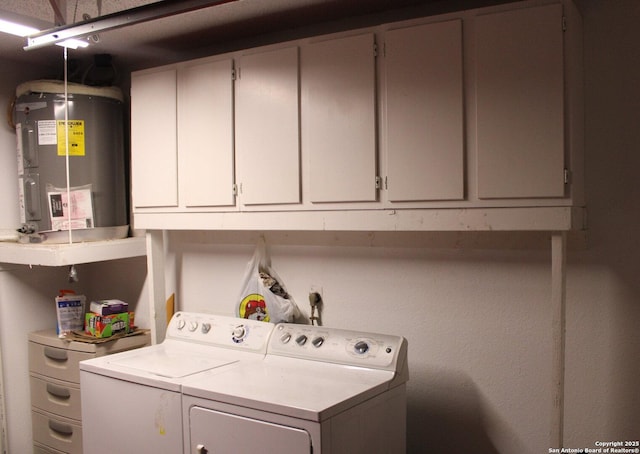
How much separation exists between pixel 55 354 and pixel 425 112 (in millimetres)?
2309

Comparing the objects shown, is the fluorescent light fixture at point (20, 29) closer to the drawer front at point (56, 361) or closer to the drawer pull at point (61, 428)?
the drawer front at point (56, 361)

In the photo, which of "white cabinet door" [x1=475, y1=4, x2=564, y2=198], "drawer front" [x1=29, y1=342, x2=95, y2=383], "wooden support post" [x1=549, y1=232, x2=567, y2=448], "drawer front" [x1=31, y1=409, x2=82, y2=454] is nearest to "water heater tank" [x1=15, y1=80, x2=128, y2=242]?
"drawer front" [x1=29, y1=342, x2=95, y2=383]

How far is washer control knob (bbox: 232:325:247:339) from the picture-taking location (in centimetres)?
254

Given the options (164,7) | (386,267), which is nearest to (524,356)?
(386,267)

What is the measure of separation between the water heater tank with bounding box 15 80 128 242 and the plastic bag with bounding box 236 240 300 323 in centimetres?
89

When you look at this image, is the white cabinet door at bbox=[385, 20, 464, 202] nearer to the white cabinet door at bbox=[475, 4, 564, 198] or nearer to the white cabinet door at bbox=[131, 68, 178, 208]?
the white cabinet door at bbox=[475, 4, 564, 198]

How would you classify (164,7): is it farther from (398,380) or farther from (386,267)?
(398,380)

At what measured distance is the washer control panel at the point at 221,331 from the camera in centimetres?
249

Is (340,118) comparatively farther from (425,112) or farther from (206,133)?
(206,133)

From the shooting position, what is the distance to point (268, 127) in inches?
96.0

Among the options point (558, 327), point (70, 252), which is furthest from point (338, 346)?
point (70, 252)

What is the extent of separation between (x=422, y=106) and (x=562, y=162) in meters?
0.52

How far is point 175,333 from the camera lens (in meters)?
2.76

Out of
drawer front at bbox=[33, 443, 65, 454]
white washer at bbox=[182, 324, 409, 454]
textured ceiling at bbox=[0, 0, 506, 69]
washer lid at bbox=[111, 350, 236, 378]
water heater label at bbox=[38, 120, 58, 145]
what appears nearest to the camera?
white washer at bbox=[182, 324, 409, 454]
